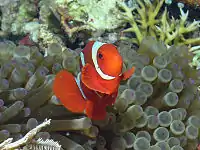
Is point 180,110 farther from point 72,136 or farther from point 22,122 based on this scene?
point 22,122

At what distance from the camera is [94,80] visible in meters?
1.38

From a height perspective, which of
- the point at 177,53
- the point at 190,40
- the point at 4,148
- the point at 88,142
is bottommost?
the point at 190,40

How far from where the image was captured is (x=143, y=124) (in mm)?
1825

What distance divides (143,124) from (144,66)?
412mm

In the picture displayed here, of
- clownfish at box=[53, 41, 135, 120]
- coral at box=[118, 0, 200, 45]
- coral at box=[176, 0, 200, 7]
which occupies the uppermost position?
clownfish at box=[53, 41, 135, 120]

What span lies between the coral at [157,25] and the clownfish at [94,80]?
1.69 meters

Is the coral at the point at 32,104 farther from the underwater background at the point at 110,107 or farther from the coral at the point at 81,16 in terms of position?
the coral at the point at 81,16

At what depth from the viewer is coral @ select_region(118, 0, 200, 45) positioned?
3.17 meters

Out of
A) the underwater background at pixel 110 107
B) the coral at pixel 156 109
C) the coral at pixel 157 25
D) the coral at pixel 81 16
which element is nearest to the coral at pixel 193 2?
the coral at pixel 157 25


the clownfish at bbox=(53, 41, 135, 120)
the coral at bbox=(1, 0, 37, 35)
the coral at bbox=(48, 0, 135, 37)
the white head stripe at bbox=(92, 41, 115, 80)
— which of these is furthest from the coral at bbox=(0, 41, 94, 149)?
the coral at bbox=(1, 0, 37, 35)

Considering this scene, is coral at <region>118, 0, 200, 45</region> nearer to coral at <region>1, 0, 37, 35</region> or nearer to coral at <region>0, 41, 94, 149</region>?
coral at <region>1, 0, 37, 35</region>

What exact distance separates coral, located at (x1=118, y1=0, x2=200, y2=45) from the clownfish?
66.6 inches

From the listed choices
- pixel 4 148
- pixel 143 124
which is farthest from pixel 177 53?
pixel 4 148

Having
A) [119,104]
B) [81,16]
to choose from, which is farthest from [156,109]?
[81,16]
